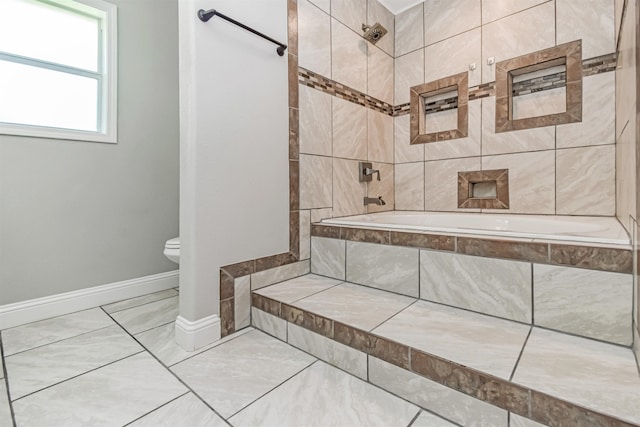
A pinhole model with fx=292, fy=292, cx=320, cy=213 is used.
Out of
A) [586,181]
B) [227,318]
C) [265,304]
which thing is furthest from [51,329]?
[586,181]

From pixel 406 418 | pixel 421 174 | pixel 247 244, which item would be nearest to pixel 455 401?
pixel 406 418

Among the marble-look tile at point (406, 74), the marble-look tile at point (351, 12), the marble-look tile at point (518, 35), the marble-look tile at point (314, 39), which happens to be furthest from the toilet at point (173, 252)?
the marble-look tile at point (518, 35)

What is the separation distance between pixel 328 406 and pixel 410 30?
116 inches

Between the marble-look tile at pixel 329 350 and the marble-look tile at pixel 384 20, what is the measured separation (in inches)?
95.9

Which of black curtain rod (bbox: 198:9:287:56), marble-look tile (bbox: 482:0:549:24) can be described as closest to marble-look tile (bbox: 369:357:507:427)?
black curtain rod (bbox: 198:9:287:56)

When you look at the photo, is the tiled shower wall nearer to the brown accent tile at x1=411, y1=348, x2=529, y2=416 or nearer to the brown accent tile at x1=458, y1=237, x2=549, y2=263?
the brown accent tile at x1=458, y1=237, x2=549, y2=263

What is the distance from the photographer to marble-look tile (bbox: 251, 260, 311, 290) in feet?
5.26

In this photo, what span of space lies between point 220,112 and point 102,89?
A: 46.2 inches

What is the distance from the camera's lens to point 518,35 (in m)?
2.09

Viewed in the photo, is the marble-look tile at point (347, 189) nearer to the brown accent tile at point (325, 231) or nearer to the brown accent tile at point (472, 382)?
the brown accent tile at point (325, 231)

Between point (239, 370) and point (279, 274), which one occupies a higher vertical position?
point (279, 274)

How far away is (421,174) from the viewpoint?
261cm

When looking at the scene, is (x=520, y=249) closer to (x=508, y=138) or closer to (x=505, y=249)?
(x=505, y=249)

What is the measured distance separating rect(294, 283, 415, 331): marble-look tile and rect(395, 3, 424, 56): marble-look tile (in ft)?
7.44
